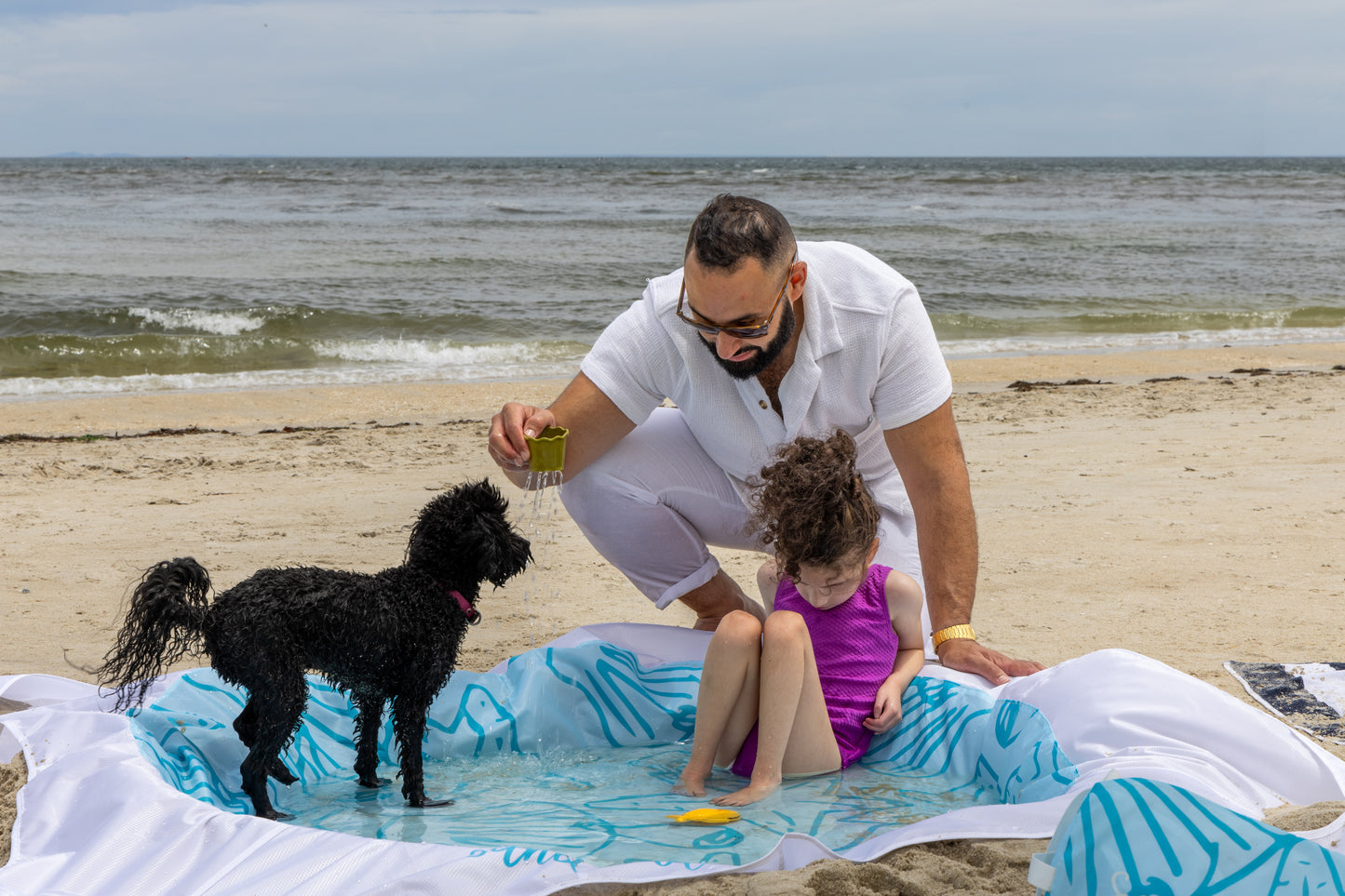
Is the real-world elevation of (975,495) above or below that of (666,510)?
below

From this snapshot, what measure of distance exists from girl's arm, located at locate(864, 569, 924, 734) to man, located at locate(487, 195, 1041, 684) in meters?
0.16

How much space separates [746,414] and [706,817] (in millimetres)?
1526

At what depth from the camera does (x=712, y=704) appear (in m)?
3.22

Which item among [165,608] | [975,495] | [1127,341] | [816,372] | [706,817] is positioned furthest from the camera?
[1127,341]

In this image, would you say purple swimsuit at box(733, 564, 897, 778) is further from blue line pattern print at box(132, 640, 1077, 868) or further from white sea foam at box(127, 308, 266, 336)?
white sea foam at box(127, 308, 266, 336)

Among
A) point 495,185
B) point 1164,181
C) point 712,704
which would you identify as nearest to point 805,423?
point 712,704

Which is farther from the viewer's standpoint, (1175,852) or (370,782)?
(370,782)

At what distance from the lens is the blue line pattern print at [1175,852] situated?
2055 millimetres

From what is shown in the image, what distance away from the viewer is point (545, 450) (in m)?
3.61

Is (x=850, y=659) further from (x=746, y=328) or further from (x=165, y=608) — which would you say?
(x=165, y=608)

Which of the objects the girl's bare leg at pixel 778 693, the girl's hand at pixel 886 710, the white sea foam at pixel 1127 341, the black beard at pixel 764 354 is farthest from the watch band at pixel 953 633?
the white sea foam at pixel 1127 341

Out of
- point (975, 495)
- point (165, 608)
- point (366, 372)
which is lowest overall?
point (975, 495)

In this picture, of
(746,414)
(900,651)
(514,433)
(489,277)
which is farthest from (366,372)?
(900,651)

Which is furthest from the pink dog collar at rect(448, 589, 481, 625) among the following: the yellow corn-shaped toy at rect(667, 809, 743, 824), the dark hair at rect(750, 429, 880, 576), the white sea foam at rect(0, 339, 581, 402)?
the white sea foam at rect(0, 339, 581, 402)
